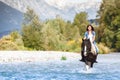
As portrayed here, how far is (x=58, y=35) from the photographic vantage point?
80.3 m

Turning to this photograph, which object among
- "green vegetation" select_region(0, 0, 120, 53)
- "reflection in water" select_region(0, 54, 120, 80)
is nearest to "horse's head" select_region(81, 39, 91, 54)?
"reflection in water" select_region(0, 54, 120, 80)

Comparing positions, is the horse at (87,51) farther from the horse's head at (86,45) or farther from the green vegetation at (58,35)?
the green vegetation at (58,35)

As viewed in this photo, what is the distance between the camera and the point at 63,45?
255 ft

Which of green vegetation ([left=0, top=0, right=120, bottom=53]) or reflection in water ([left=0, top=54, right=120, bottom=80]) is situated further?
green vegetation ([left=0, top=0, right=120, bottom=53])

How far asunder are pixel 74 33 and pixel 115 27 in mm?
16269

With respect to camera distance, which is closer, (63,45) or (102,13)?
(63,45)

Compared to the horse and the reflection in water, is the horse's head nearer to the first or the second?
the horse

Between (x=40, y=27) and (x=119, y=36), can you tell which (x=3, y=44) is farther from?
(x=119, y=36)

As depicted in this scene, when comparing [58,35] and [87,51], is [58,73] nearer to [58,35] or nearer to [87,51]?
[87,51]

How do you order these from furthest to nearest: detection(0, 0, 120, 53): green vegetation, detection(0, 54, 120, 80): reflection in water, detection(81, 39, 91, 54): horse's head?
1. detection(0, 0, 120, 53): green vegetation
2. detection(81, 39, 91, 54): horse's head
3. detection(0, 54, 120, 80): reflection in water

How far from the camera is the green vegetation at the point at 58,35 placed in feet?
229

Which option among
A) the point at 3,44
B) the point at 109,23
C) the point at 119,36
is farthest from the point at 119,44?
the point at 3,44

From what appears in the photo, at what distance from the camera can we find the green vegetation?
6981 centimetres

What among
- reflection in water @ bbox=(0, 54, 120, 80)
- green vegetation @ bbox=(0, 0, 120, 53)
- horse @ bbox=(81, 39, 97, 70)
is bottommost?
reflection in water @ bbox=(0, 54, 120, 80)
